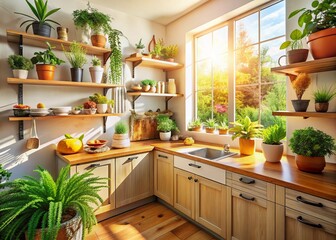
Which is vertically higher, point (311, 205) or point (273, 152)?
point (273, 152)

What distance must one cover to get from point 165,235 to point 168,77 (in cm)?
227

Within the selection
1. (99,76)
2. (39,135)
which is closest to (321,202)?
(99,76)

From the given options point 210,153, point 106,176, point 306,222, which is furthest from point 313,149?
point 106,176

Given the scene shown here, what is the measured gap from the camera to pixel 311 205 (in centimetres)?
118

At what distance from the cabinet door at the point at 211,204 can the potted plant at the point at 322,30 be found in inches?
50.2

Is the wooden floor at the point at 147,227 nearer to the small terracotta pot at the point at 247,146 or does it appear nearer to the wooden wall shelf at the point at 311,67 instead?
the small terracotta pot at the point at 247,146

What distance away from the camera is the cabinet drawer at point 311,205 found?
1109mm

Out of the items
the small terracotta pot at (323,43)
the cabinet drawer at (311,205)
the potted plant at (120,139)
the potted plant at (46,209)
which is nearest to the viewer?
the potted plant at (46,209)

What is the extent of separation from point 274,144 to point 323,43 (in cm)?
84

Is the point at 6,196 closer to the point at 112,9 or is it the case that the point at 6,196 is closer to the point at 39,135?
the point at 39,135

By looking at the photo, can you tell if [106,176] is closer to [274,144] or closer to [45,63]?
[45,63]

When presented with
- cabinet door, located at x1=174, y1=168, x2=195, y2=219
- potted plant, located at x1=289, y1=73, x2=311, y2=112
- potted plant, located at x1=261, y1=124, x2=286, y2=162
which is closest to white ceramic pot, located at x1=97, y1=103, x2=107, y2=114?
cabinet door, located at x1=174, y1=168, x2=195, y2=219

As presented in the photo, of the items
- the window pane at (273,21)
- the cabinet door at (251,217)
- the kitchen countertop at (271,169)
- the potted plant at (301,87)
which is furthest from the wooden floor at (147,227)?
the window pane at (273,21)

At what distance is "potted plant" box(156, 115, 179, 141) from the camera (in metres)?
2.85
